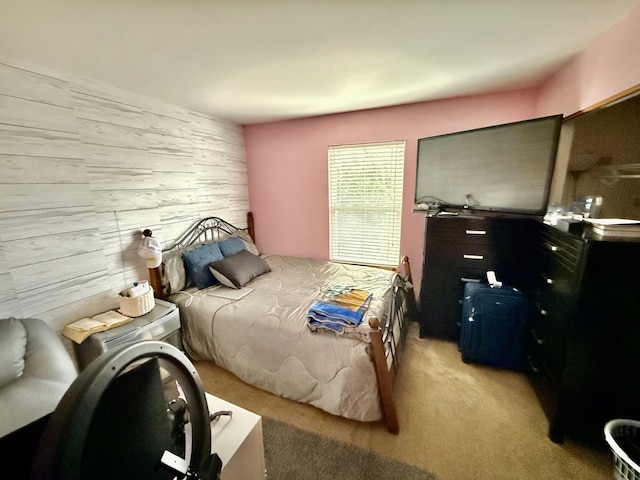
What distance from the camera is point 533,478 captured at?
1361 millimetres

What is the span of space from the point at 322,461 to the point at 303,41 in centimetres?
240

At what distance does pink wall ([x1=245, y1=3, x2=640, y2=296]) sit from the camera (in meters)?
1.52

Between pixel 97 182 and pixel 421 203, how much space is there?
9.18ft

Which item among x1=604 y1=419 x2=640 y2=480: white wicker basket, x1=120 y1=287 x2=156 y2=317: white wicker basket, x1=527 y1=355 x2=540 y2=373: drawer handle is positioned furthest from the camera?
x1=120 y1=287 x2=156 y2=317: white wicker basket

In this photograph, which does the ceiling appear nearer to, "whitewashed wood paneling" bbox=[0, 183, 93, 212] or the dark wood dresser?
"whitewashed wood paneling" bbox=[0, 183, 93, 212]

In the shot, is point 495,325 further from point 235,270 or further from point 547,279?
point 235,270

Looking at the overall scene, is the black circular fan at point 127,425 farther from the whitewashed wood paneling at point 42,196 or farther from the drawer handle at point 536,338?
the drawer handle at point 536,338

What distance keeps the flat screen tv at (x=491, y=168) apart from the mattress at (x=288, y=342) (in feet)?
3.25

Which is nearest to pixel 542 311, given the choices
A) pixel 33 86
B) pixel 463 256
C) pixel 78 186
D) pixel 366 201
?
pixel 463 256

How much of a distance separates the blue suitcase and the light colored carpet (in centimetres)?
13

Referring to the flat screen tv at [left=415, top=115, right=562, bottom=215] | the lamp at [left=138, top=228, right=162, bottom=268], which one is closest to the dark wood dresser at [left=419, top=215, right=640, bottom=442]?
the flat screen tv at [left=415, top=115, right=562, bottom=215]

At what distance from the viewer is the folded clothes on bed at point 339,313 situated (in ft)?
5.52

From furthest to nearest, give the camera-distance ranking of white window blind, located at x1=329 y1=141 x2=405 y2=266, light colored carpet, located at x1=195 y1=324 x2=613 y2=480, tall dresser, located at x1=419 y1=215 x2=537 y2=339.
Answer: white window blind, located at x1=329 y1=141 x2=405 y2=266 < tall dresser, located at x1=419 y1=215 x2=537 y2=339 < light colored carpet, located at x1=195 y1=324 x2=613 y2=480

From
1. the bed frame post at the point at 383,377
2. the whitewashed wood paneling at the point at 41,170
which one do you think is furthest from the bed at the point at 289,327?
the whitewashed wood paneling at the point at 41,170
